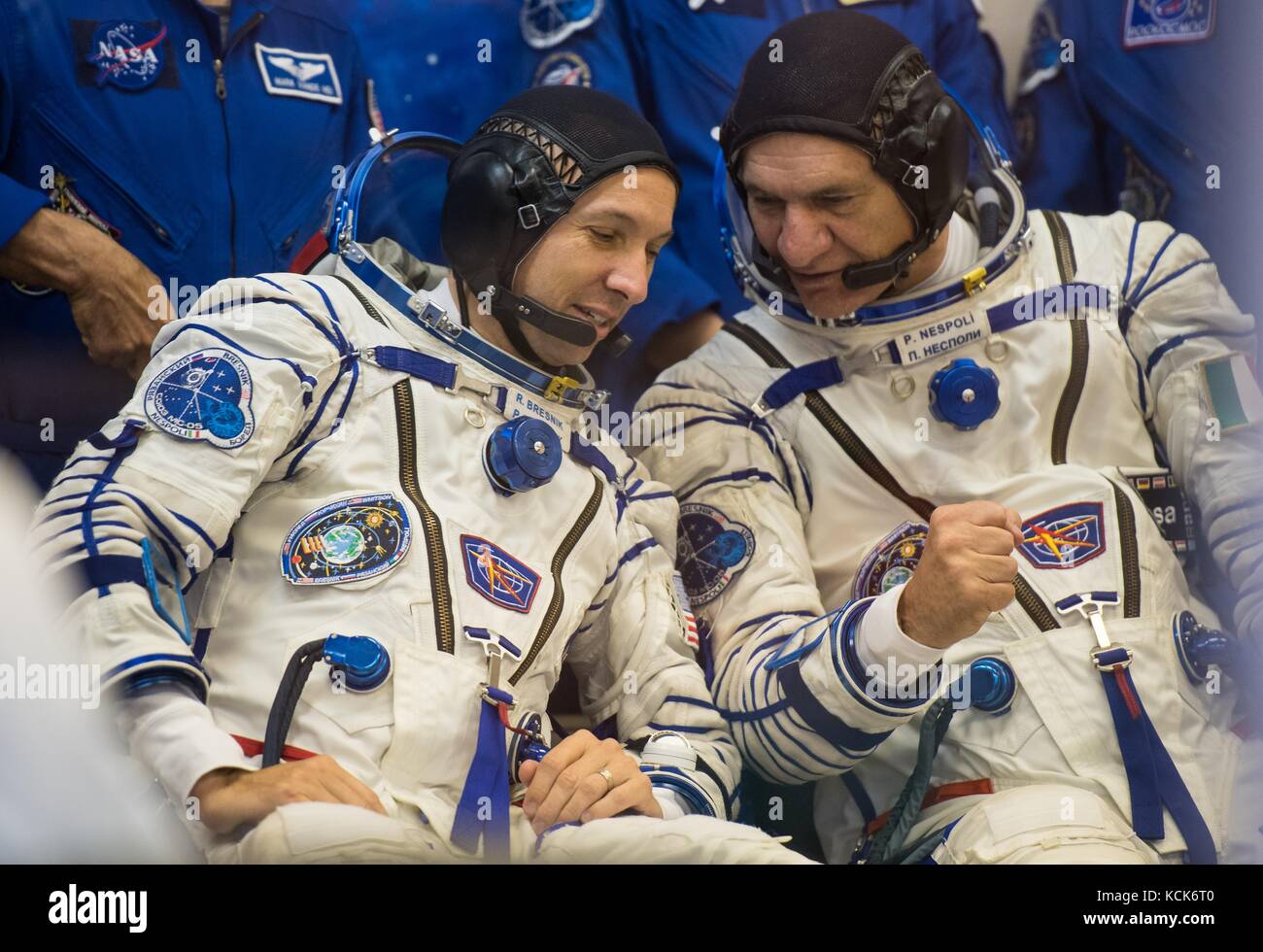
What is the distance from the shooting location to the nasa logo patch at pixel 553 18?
2420mm

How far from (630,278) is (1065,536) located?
747 millimetres

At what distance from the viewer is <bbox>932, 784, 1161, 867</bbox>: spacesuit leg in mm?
1896

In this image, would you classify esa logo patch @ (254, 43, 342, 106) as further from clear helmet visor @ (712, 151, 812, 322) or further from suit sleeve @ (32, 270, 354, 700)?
clear helmet visor @ (712, 151, 812, 322)

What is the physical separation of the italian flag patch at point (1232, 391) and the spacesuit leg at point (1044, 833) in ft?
2.10

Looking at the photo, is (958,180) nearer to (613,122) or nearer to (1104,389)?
(1104,389)

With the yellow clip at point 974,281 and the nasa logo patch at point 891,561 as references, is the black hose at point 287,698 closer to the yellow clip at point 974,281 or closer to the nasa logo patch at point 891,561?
the nasa logo patch at point 891,561

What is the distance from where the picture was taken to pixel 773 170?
2250 millimetres

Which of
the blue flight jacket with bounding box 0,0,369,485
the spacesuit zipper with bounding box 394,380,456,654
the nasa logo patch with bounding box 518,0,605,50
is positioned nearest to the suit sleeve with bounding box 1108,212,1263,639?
the nasa logo patch with bounding box 518,0,605,50

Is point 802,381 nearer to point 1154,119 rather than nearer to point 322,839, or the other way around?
point 1154,119

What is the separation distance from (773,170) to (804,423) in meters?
0.39

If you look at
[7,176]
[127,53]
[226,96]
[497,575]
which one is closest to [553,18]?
Result: [226,96]

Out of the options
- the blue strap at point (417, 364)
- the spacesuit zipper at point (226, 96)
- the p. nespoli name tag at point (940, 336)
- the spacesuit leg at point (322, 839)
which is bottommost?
the spacesuit leg at point (322, 839)

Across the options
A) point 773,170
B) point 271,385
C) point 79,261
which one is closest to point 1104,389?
point 773,170

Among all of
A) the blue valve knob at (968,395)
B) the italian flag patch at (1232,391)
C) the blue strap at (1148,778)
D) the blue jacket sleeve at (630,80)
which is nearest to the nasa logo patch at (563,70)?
the blue jacket sleeve at (630,80)
